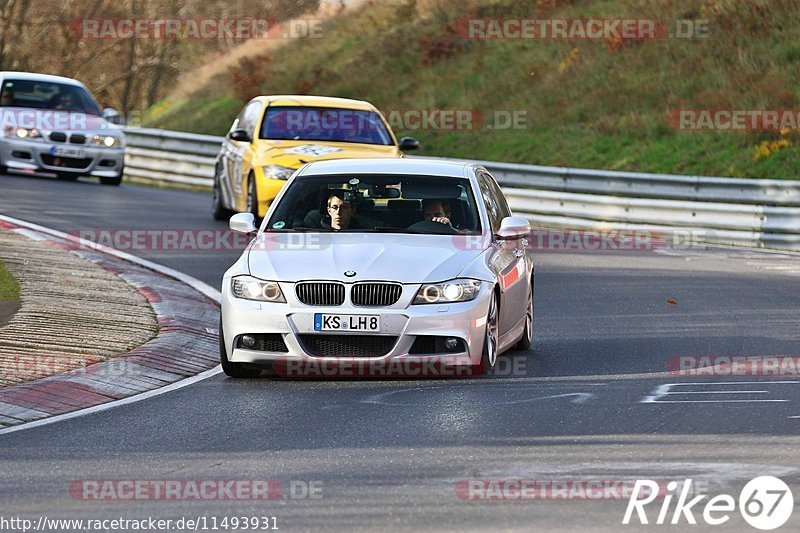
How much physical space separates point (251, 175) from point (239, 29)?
41.8 metres

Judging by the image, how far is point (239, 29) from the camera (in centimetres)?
6175

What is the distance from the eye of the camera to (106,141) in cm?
2783

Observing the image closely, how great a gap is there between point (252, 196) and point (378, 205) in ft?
28.2

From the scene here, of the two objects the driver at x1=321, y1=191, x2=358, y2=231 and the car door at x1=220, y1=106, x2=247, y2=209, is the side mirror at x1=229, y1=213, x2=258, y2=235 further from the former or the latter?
the car door at x1=220, y1=106, x2=247, y2=209

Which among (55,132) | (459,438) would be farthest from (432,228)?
(55,132)

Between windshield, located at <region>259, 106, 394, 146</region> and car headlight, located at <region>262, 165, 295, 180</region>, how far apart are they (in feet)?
2.86

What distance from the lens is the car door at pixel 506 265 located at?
1165 centimetres

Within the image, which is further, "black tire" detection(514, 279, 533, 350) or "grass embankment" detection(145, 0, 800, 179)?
"grass embankment" detection(145, 0, 800, 179)

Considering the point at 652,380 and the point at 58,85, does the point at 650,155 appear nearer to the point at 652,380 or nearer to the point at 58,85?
the point at 58,85


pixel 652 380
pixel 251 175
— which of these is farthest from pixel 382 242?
pixel 251 175

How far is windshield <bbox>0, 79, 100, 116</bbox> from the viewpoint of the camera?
2800 centimetres

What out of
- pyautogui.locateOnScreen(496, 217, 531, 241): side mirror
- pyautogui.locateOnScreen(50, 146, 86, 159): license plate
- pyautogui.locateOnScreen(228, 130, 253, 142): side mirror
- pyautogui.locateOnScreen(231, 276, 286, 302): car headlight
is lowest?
pyautogui.locateOnScreen(50, 146, 86, 159): license plate

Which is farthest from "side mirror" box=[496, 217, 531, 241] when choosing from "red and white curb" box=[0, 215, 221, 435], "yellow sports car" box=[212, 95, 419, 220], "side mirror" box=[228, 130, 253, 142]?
"side mirror" box=[228, 130, 253, 142]

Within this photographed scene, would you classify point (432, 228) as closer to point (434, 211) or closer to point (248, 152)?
point (434, 211)
